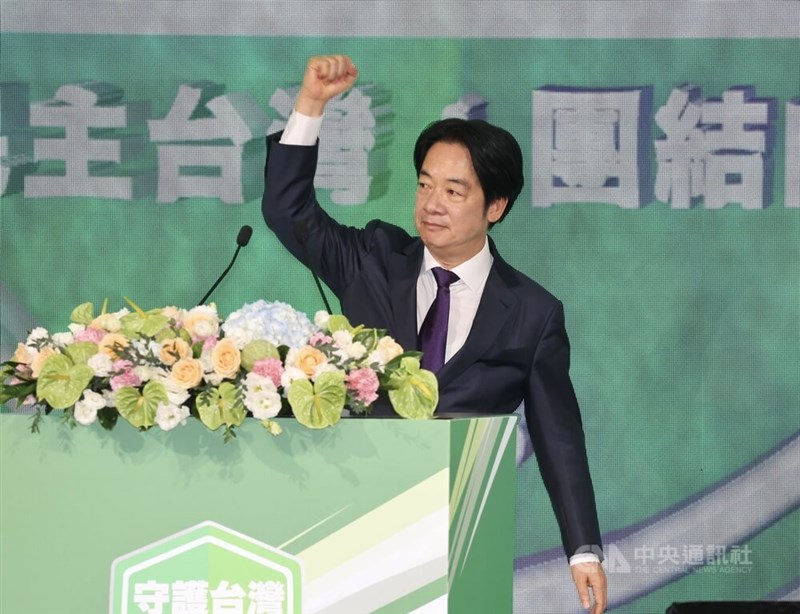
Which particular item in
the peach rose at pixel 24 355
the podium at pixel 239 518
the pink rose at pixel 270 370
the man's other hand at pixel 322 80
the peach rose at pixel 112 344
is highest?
the man's other hand at pixel 322 80

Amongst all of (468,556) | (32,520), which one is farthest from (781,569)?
(32,520)

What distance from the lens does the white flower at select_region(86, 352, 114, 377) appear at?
1.74 m

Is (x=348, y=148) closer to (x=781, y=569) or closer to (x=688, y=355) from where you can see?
(x=688, y=355)

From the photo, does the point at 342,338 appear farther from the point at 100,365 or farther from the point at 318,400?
the point at 100,365

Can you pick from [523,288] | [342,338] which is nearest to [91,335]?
[342,338]

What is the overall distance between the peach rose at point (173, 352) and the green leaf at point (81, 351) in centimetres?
11

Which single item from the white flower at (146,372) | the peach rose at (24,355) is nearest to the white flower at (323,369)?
the white flower at (146,372)

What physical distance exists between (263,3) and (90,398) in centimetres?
270

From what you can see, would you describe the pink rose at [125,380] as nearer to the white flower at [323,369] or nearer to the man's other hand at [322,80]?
the white flower at [323,369]

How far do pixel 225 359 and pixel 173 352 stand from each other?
0.26ft

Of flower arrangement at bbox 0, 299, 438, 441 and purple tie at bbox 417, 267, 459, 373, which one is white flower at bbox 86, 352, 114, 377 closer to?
flower arrangement at bbox 0, 299, 438, 441

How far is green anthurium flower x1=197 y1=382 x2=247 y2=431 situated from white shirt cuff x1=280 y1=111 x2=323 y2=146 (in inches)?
42.3

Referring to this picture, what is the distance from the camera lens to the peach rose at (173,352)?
5.70 feet

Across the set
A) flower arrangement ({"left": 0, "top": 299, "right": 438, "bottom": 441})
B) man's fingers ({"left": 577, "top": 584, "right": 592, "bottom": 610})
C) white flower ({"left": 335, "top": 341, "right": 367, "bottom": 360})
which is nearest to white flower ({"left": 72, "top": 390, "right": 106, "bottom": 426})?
flower arrangement ({"left": 0, "top": 299, "right": 438, "bottom": 441})
